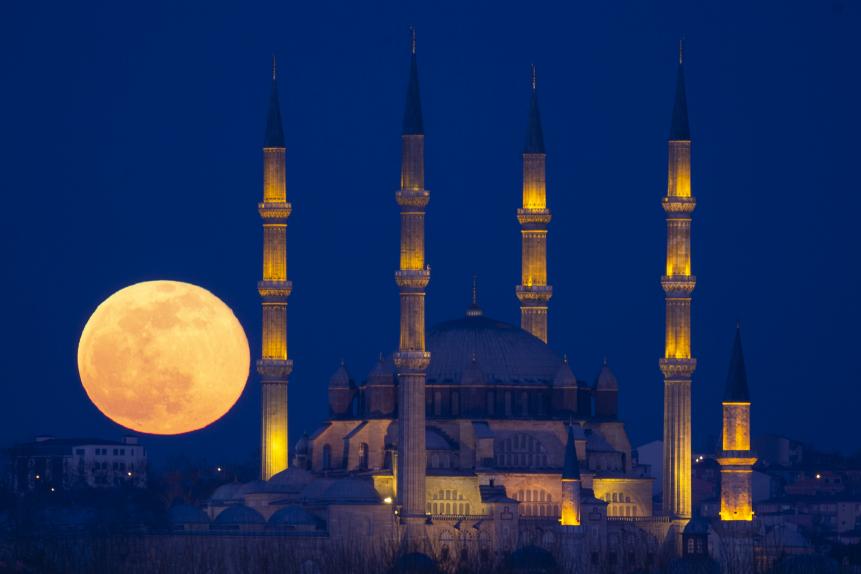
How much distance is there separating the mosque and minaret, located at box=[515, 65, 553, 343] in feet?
0.16

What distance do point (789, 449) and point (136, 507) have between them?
38.5 meters

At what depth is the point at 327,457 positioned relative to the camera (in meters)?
77.9

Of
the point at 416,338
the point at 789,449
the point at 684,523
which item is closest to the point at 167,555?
the point at 416,338

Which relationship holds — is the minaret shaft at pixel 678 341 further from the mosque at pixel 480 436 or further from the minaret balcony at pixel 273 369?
the minaret balcony at pixel 273 369

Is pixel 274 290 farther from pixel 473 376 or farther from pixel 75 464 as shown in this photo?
pixel 75 464

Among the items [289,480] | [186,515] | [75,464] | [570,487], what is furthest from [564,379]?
[75,464]

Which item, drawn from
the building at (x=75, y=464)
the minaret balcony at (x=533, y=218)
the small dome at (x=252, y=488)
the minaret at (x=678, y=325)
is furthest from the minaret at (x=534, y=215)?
the building at (x=75, y=464)

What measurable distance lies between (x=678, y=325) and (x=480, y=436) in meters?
5.41

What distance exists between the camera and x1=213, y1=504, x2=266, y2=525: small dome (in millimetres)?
72562

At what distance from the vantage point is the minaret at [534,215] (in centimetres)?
7775

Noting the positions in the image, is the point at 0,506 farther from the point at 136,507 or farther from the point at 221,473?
the point at 221,473

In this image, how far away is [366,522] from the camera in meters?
71.7

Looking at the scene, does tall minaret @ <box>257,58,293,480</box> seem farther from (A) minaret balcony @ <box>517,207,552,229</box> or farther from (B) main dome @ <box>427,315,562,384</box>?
(A) minaret balcony @ <box>517,207,552,229</box>

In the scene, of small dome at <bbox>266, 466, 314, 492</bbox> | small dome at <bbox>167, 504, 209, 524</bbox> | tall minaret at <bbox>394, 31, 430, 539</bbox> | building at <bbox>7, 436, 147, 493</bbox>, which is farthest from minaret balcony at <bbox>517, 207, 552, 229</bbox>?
building at <bbox>7, 436, 147, 493</bbox>
